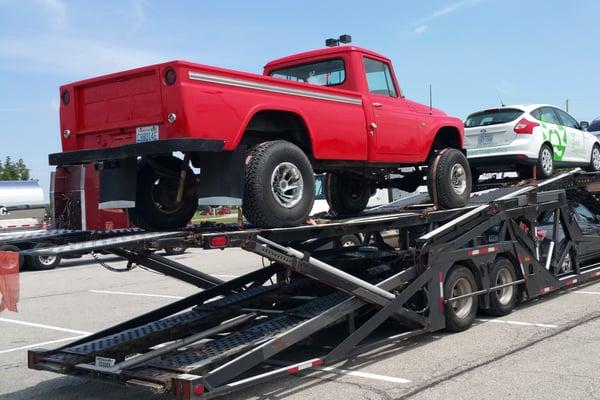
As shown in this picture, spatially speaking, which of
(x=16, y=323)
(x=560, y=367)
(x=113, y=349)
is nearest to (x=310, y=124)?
(x=113, y=349)

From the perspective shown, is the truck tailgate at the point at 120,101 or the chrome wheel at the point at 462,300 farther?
the chrome wheel at the point at 462,300

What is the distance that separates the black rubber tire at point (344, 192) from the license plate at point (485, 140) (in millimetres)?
2582

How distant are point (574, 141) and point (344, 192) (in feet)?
17.2

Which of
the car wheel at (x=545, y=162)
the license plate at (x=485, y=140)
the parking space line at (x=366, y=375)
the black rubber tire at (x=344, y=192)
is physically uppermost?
the license plate at (x=485, y=140)

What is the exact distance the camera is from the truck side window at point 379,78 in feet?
25.1

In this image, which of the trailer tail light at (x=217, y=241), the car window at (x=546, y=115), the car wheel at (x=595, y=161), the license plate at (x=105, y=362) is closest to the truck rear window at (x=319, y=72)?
the trailer tail light at (x=217, y=241)

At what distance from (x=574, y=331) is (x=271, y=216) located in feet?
13.0

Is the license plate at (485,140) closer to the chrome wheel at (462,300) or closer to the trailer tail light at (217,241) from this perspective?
the chrome wheel at (462,300)

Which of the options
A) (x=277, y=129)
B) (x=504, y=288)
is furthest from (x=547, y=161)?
(x=277, y=129)

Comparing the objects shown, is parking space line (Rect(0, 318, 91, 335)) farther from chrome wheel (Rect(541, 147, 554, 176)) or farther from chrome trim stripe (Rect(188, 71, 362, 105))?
chrome wheel (Rect(541, 147, 554, 176))

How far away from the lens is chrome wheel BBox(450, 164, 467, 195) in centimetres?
838

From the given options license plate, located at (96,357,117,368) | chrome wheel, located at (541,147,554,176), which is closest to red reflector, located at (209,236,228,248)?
license plate, located at (96,357,117,368)

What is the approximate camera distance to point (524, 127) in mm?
10602

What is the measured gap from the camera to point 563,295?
32.5 feet
